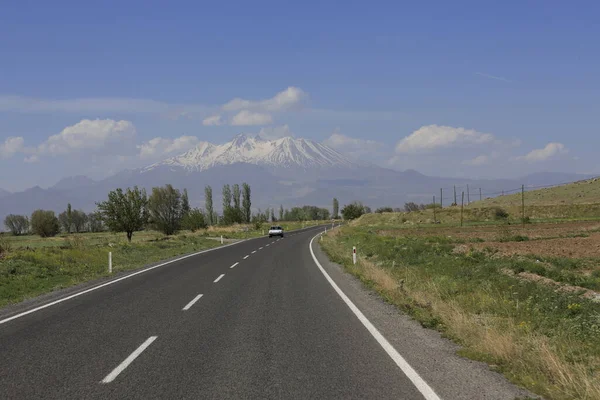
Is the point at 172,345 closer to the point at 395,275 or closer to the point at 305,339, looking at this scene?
the point at 305,339

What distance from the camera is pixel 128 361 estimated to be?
23.0 feet

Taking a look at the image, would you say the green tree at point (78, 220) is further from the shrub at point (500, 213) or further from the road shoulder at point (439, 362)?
the road shoulder at point (439, 362)

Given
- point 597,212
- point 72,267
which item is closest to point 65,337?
point 72,267

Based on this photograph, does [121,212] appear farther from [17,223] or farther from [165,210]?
[17,223]

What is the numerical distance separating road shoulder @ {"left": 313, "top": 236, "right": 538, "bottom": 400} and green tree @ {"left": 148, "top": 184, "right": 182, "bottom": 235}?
91.4 m

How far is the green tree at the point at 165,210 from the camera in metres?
98.6

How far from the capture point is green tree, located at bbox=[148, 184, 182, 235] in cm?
9864

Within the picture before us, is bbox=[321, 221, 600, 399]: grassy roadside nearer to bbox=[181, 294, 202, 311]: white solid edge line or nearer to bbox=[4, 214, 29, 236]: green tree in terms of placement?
bbox=[181, 294, 202, 311]: white solid edge line

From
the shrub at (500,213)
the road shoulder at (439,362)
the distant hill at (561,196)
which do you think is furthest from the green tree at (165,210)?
the road shoulder at (439,362)

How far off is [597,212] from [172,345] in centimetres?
8868

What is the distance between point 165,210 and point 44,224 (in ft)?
95.4

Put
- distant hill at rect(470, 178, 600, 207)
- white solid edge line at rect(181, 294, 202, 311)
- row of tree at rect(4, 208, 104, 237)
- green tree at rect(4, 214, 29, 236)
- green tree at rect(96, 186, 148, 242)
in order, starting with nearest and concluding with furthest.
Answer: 1. white solid edge line at rect(181, 294, 202, 311)
2. green tree at rect(96, 186, 148, 242)
3. distant hill at rect(470, 178, 600, 207)
4. row of tree at rect(4, 208, 104, 237)
5. green tree at rect(4, 214, 29, 236)

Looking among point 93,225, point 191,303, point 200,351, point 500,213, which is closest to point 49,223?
point 93,225

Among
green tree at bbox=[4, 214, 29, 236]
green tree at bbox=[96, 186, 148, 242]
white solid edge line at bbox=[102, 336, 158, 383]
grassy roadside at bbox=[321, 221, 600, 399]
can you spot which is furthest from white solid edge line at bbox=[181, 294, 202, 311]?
green tree at bbox=[4, 214, 29, 236]
